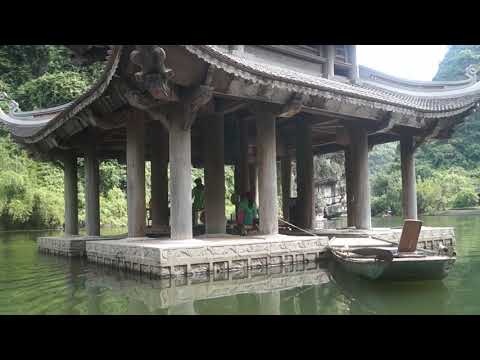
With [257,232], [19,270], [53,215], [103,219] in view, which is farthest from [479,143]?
[19,270]

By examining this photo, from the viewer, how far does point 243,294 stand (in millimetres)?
6867

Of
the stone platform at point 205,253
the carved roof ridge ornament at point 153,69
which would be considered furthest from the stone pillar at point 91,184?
the carved roof ridge ornament at point 153,69

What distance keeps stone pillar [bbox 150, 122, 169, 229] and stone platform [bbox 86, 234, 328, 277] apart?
246cm

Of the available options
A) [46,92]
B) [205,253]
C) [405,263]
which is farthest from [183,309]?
[46,92]

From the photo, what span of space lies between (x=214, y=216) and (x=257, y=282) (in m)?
3.13

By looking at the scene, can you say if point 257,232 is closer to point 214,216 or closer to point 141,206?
point 214,216

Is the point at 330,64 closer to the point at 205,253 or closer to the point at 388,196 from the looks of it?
the point at 205,253

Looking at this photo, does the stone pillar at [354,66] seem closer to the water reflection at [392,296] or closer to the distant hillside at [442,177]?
the water reflection at [392,296]

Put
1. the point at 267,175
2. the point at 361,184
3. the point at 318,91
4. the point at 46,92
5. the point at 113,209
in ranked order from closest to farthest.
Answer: the point at 318,91, the point at 267,175, the point at 361,184, the point at 113,209, the point at 46,92

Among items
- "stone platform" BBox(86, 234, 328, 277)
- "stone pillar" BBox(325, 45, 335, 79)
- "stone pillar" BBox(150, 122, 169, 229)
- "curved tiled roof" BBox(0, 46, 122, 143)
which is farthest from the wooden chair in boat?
"stone pillar" BBox(150, 122, 169, 229)

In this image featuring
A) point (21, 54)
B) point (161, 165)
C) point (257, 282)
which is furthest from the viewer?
point (21, 54)

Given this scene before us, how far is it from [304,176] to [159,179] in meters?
3.82

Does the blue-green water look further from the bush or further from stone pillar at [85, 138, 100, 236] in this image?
the bush

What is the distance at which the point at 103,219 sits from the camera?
28.5 meters
